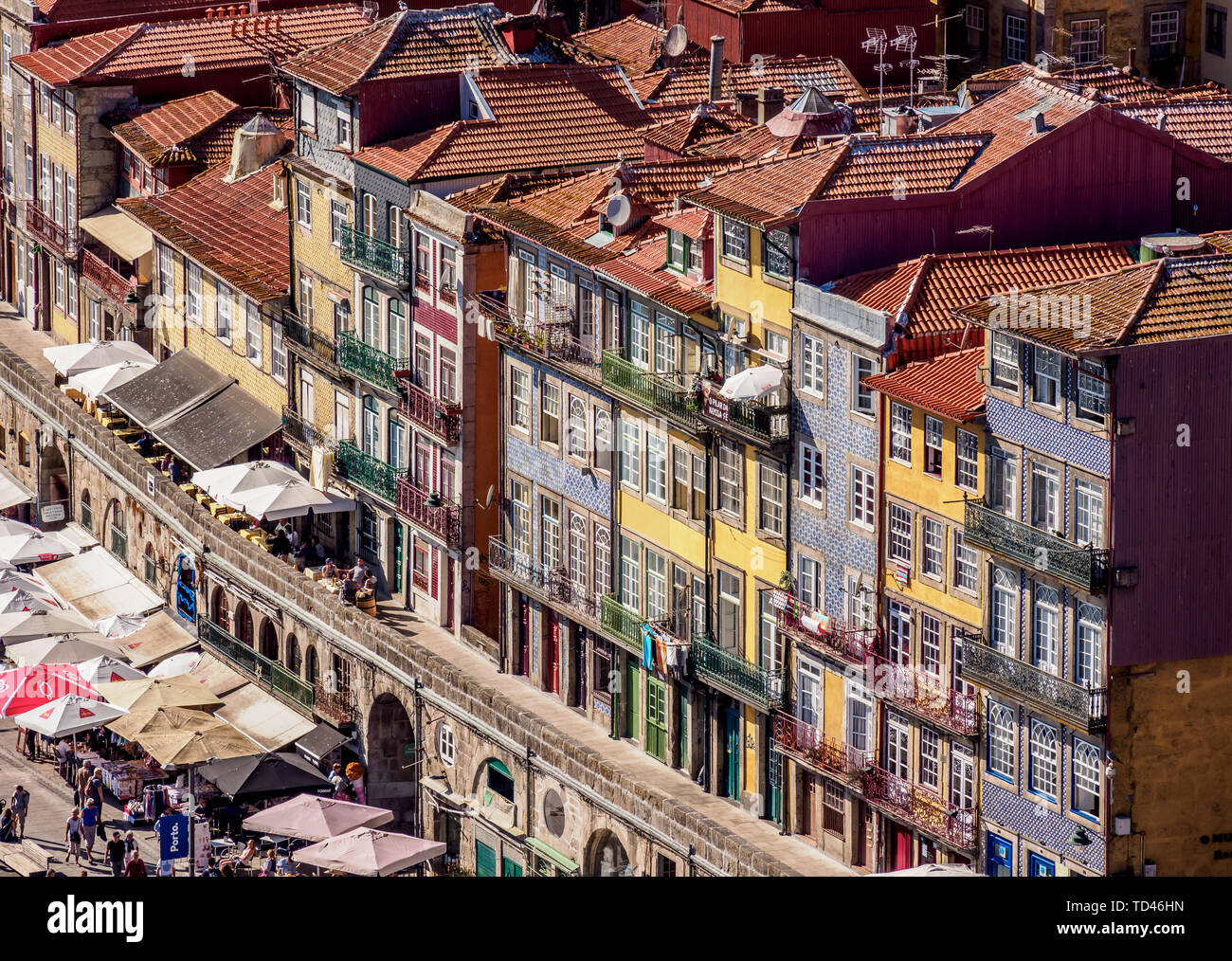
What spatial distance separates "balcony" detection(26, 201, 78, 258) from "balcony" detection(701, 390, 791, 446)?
48948mm

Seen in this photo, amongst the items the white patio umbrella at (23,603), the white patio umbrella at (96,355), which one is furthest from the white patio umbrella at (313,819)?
the white patio umbrella at (96,355)

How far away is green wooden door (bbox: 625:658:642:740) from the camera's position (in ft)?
215

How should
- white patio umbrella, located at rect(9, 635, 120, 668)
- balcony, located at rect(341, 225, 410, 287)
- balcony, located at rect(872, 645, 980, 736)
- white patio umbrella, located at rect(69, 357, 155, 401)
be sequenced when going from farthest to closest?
white patio umbrella, located at rect(69, 357, 155, 401) → white patio umbrella, located at rect(9, 635, 120, 668) → balcony, located at rect(341, 225, 410, 287) → balcony, located at rect(872, 645, 980, 736)

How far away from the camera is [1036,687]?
49.4 meters

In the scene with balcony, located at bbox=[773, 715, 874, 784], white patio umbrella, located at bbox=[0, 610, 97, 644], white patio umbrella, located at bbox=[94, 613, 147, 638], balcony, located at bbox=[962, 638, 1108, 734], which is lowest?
white patio umbrella, located at bbox=[94, 613, 147, 638]

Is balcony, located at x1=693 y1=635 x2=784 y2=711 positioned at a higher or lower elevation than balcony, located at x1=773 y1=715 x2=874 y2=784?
higher

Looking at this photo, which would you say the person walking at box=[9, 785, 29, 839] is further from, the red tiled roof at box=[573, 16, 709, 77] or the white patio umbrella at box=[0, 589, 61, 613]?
the red tiled roof at box=[573, 16, 709, 77]

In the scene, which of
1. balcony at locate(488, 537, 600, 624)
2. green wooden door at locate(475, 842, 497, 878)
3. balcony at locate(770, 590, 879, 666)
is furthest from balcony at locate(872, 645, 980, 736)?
green wooden door at locate(475, 842, 497, 878)

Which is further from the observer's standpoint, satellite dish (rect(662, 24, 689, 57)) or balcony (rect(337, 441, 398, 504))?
satellite dish (rect(662, 24, 689, 57))

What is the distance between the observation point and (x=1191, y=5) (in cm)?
8738

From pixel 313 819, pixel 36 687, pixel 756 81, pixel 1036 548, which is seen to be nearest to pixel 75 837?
pixel 313 819

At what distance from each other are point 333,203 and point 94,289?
74.2 ft
